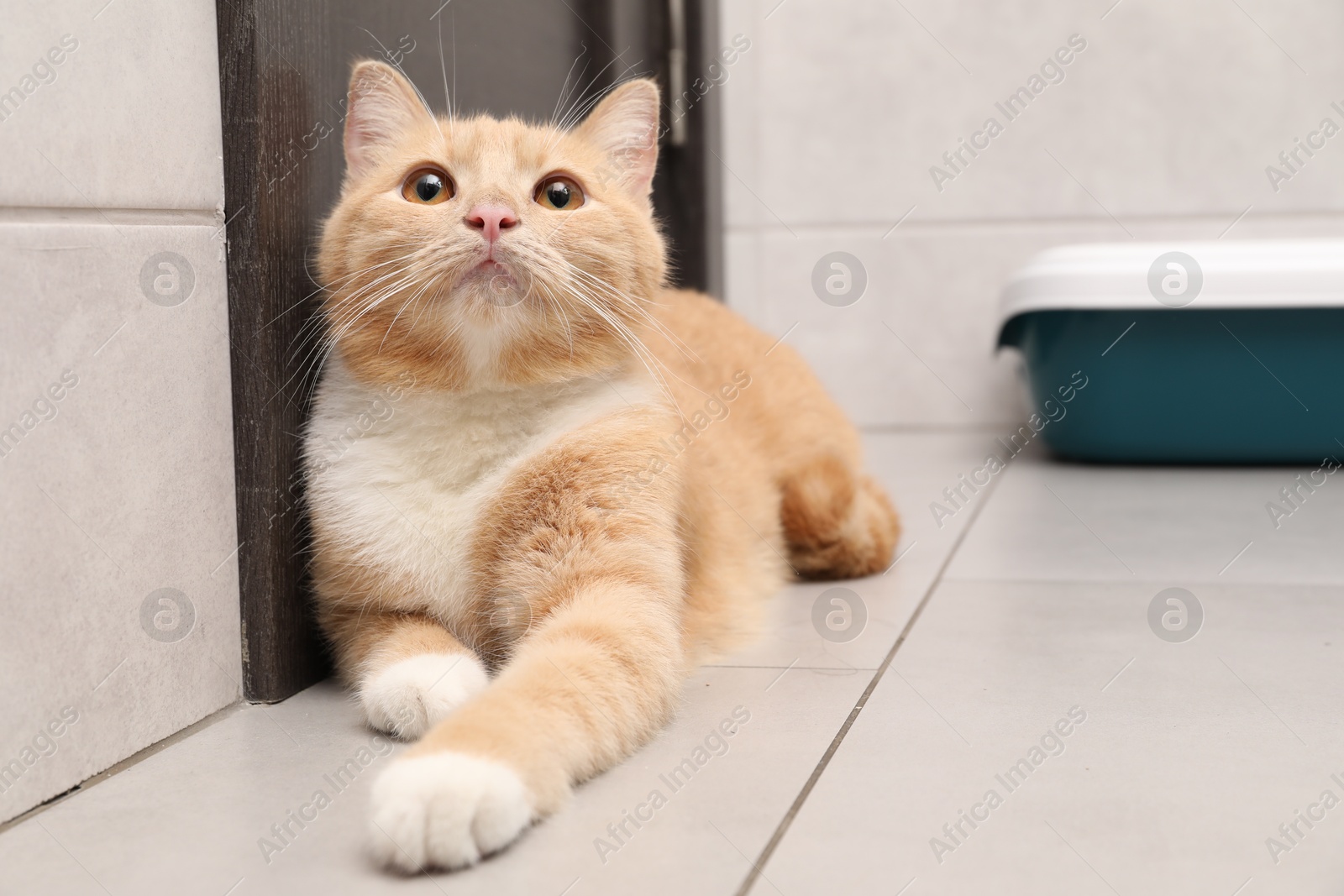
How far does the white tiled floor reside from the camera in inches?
37.8

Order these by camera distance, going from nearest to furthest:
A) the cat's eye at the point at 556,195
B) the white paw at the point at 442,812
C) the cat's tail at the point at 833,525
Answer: the white paw at the point at 442,812 → the cat's eye at the point at 556,195 → the cat's tail at the point at 833,525

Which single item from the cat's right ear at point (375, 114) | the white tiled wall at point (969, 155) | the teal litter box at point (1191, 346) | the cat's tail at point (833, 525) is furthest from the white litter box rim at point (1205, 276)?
the cat's right ear at point (375, 114)

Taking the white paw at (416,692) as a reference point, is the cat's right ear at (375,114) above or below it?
above

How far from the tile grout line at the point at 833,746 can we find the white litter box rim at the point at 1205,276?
3.09ft

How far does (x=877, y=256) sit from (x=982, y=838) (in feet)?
9.13

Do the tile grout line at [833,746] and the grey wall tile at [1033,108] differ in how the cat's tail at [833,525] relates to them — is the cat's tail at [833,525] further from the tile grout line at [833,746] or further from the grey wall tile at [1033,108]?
the grey wall tile at [1033,108]

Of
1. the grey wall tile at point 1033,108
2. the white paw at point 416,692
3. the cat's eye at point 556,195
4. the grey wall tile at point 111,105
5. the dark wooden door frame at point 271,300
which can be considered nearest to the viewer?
the grey wall tile at point 111,105

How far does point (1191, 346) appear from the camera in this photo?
2783 millimetres

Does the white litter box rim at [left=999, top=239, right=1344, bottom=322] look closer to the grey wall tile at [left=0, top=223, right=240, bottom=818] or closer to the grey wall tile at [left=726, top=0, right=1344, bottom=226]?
the grey wall tile at [left=726, top=0, right=1344, bottom=226]

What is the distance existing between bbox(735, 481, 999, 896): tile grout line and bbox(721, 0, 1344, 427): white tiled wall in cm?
155

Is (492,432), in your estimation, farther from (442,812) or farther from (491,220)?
(442,812)

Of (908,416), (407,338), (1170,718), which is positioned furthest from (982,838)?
(908,416)

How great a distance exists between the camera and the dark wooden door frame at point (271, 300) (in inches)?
54.2

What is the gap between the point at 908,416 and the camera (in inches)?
145
